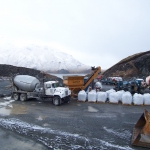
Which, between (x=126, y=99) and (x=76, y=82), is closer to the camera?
(x=126, y=99)

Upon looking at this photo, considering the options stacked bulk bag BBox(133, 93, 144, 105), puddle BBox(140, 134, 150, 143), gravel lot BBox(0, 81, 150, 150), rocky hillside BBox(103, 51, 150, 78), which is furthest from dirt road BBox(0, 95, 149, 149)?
rocky hillside BBox(103, 51, 150, 78)

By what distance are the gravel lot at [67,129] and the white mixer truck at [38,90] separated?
2496mm

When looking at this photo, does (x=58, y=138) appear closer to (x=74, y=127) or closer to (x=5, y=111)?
(x=74, y=127)

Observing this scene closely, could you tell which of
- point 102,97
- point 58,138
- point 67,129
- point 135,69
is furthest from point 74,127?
point 135,69

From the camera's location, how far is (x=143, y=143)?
6336 millimetres

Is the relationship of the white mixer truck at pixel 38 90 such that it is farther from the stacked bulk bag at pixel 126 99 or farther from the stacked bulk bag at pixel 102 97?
the stacked bulk bag at pixel 126 99

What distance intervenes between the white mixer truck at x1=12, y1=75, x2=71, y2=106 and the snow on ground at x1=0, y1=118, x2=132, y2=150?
5220mm

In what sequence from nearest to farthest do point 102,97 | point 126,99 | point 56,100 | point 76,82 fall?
1. point 126,99
2. point 56,100
3. point 102,97
4. point 76,82

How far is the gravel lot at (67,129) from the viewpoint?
21.8 feet

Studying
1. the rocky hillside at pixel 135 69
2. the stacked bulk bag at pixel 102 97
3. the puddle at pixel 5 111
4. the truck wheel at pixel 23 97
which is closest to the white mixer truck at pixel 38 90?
the truck wheel at pixel 23 97

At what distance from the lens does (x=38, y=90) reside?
601 inches

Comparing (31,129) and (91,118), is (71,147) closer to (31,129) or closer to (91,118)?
(31,129)

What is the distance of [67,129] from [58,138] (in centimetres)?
113

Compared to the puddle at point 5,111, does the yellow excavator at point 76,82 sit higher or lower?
higher
